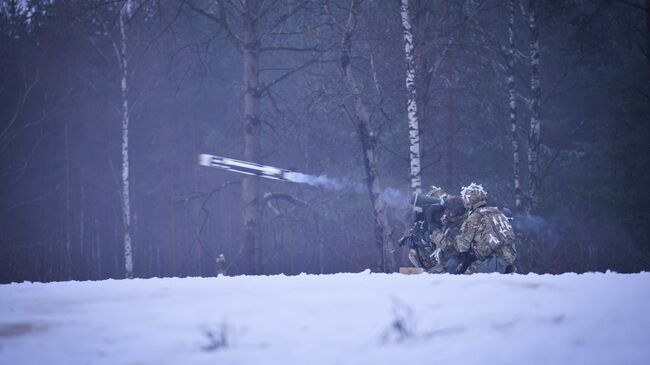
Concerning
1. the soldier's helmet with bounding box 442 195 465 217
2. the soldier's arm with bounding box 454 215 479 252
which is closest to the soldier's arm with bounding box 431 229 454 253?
the soldier's helmet with bounding box 442 195 465 217

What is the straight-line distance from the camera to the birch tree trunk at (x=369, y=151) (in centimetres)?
1430

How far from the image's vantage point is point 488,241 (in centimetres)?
802

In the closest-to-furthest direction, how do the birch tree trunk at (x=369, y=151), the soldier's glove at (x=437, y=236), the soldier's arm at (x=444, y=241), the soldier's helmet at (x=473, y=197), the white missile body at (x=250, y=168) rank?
the soldier's helmet at (x=473, y=197)
the soldier's arm at (x=444, y=241)
the soldier's glove at (x=437, y=236)
the white missile body at (x=250, y=168)
the birch tree trunk at (x=369, y=151)

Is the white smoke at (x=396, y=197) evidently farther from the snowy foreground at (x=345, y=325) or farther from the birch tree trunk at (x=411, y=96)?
the snowy foreground at (x=345, y=325)

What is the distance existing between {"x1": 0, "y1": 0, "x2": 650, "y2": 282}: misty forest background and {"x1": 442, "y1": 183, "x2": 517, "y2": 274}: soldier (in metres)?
6.20

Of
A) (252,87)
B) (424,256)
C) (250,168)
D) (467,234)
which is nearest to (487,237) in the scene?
(467,234)

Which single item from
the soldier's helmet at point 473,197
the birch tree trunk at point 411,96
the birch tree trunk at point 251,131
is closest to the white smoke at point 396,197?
the birch tree trunk at point 411,96

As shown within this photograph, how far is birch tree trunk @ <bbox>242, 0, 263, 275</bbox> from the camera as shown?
14648mm

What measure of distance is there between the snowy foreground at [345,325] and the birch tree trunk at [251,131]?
11.8 metres

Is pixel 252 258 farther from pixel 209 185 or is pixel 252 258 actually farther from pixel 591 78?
pixel 209 185

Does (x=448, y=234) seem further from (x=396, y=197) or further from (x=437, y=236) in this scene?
(x=396, y=197)

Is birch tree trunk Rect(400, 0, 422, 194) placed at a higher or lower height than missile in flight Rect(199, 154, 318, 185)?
higher

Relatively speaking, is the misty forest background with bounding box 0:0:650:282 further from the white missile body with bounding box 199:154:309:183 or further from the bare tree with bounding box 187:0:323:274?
the white missile body with bounding box 199:154:309:183

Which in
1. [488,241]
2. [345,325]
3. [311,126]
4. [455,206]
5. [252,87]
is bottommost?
[345,325]
